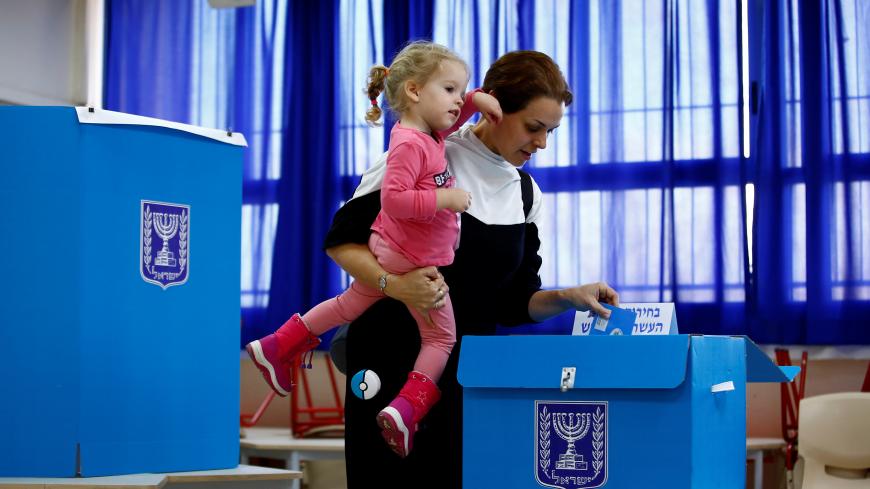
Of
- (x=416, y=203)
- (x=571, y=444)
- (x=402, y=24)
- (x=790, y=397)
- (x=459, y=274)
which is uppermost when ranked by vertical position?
(x=402, y=24)

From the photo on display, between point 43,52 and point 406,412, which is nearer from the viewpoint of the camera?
point 406,412

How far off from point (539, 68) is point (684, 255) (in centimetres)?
305

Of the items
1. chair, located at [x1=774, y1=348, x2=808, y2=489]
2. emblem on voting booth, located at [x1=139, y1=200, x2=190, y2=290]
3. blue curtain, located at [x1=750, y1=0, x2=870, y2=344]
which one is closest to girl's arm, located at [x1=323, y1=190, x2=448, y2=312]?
emblem on voting booth, located at [x1=139, y1=200, x2=190, y2=290]

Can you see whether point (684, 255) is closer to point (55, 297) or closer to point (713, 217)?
point (713, 217)

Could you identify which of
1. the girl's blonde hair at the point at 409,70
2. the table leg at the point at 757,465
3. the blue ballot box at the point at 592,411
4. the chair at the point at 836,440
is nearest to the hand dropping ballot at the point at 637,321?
the blue ballot box at the point at 592,411

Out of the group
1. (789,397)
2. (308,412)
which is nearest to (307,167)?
(308,412)

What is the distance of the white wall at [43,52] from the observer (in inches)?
197

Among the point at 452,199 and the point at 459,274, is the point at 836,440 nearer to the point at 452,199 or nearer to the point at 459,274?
the point at 459,274

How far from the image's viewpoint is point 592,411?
4.00ft

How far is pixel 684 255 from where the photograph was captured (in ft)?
14.9

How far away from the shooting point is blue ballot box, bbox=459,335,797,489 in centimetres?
118

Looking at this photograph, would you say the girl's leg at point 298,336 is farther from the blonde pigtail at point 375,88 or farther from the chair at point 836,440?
the chair at point 836,440

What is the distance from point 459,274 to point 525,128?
27cm

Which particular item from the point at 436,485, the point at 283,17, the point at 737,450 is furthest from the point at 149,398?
the point at 283,17
